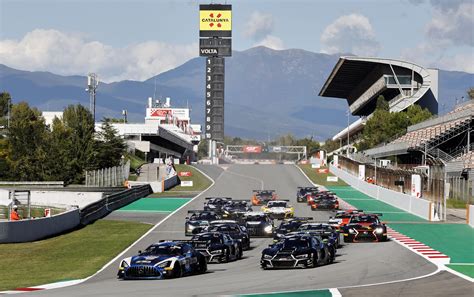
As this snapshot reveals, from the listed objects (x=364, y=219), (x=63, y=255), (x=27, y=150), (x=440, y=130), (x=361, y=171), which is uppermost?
(x=440, y=130)

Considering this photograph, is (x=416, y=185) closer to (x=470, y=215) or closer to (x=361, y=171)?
(x=470, y=215)

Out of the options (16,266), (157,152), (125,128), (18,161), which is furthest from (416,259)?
(157,152)

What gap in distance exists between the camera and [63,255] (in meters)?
36.4

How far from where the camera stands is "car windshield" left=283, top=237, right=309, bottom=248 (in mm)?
29969

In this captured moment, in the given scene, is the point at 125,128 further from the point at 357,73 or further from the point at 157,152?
the point at 357,73

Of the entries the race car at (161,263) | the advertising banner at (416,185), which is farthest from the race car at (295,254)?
the advertising banner at (416,185)

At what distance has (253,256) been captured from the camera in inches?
1369

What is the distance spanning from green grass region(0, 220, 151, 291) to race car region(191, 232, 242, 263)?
3717 mm

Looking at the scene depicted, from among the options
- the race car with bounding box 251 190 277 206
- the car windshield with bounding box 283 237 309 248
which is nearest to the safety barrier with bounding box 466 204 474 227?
the car windshield with bounding box 283 237 309 248

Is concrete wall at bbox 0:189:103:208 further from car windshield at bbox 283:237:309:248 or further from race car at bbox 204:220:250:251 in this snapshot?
car windshield at bbox 283:237:309:248

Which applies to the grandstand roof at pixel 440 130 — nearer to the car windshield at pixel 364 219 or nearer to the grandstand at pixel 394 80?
the grandstand at pixel 394 80

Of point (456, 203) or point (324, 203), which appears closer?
point (456, 203)

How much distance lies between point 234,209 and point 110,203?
11.6m

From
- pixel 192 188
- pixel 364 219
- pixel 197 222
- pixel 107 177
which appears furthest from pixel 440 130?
pixel 197 222
